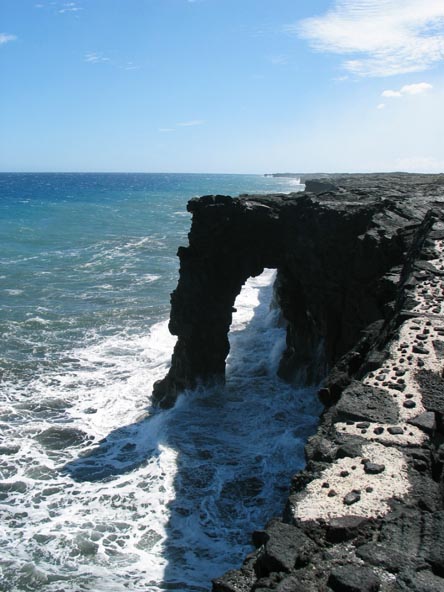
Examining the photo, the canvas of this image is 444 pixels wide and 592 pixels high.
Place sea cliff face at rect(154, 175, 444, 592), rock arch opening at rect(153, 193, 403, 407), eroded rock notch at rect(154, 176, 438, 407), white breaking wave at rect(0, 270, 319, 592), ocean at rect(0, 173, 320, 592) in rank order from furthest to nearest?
1. rock arch opening at rect(153, 193, 403, 407)
2. eroded rock notch at rect(154, 176, 438, 407)
3. ocean at rect(0, 173, 320, 592)
4. white breaking wave at rect(0, 270, 319, 592)
5. sea cliff face at rect(154, 175, 444, 592)

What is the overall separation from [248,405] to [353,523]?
1590cm

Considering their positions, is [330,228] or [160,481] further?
[330,228]

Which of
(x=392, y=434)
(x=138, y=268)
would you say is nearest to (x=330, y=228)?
(x=392, y=434)

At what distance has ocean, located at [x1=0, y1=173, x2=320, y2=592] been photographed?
42.0ft

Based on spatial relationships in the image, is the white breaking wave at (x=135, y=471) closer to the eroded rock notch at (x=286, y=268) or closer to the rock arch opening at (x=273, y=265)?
the rock arch opening at (x=273, y=265)

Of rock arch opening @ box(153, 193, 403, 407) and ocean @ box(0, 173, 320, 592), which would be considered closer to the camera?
ocean @ box(0, 173, 320, 592)

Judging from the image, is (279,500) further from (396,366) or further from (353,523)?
(353,523)

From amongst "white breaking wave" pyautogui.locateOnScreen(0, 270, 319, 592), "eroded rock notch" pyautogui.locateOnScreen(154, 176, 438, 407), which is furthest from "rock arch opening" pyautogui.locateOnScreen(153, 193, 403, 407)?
"white breaking wave" pyautogui.locateOnScreen(0, 270, 319, 592)

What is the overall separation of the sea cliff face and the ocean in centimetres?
216

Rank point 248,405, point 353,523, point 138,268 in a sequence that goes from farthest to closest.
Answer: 1. point 138,268
2. point 248,405
3. point 353,523

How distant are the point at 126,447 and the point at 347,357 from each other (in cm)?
1003

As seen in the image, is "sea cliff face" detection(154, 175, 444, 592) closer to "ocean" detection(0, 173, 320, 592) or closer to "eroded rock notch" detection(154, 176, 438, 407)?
"eroded rock notch" detection(154, 176, 438, 407)

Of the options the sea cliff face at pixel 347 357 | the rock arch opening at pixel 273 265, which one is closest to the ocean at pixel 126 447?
the rock arch opening at pixel 273 265

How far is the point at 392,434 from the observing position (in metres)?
7.46
